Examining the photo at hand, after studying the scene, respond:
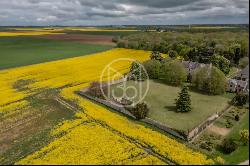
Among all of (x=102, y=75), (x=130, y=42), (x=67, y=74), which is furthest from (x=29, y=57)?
(x=130, y=42)

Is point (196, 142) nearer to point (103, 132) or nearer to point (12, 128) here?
point (103, 132)

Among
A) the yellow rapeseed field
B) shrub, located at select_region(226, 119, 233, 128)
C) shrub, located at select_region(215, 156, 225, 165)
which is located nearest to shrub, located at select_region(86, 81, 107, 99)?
the yellow rapeseed field

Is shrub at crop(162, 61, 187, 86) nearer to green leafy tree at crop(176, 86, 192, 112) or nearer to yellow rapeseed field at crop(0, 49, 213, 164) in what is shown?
green leafy tree at crop(176, 86, 192, 112)

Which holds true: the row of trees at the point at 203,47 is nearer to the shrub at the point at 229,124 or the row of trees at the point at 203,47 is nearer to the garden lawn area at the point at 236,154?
the shrub at the point at 229,124

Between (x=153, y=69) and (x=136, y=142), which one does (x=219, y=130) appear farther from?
(x=153, y=69)

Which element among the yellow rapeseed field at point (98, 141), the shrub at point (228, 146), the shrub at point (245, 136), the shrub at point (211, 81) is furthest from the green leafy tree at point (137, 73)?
the shrub at point (228, 146)

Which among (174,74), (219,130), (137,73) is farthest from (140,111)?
(137,73)
